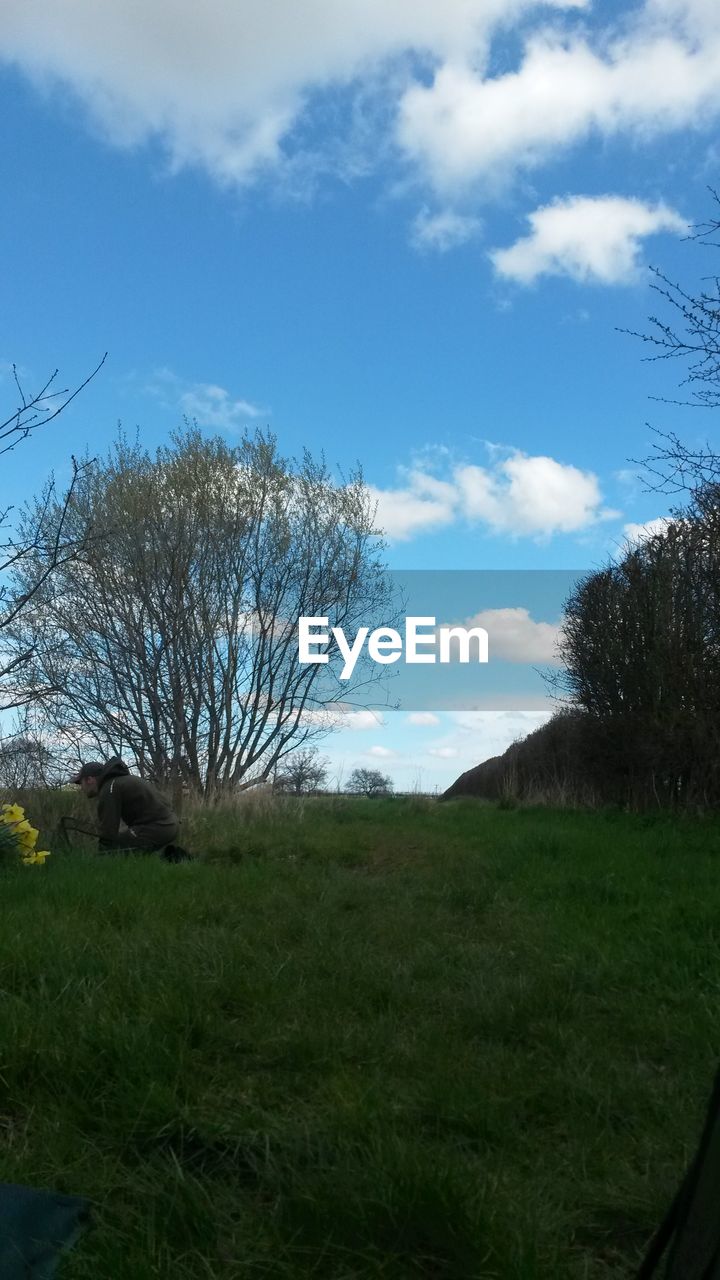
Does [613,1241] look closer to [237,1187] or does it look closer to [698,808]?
[237,1187]

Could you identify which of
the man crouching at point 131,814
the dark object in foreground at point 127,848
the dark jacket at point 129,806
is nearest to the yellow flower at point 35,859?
the dark object in foreground at point 127,848

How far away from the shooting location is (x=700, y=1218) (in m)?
1.51

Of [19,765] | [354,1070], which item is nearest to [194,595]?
[19,765]

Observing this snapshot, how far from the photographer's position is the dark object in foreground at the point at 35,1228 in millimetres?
2277

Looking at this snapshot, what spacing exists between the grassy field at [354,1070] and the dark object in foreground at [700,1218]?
2.33ft

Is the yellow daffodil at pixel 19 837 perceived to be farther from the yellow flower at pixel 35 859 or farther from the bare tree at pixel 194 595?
the bare tree at pixel 194 595

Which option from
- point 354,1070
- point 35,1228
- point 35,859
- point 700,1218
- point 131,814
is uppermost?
point 131,814

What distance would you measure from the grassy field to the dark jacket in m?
2.49

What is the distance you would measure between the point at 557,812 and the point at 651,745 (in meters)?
1.55

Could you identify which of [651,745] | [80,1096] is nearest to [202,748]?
[651,745]

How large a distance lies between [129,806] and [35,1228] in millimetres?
6995

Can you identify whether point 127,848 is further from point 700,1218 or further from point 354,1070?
point 700,1218

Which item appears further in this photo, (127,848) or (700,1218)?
(127,848)

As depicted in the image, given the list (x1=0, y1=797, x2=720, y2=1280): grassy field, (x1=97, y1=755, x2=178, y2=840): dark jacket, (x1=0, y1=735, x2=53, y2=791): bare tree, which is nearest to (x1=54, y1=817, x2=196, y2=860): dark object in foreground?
(x1=97, y1=755, x2=178, y2=840): dark jacket
